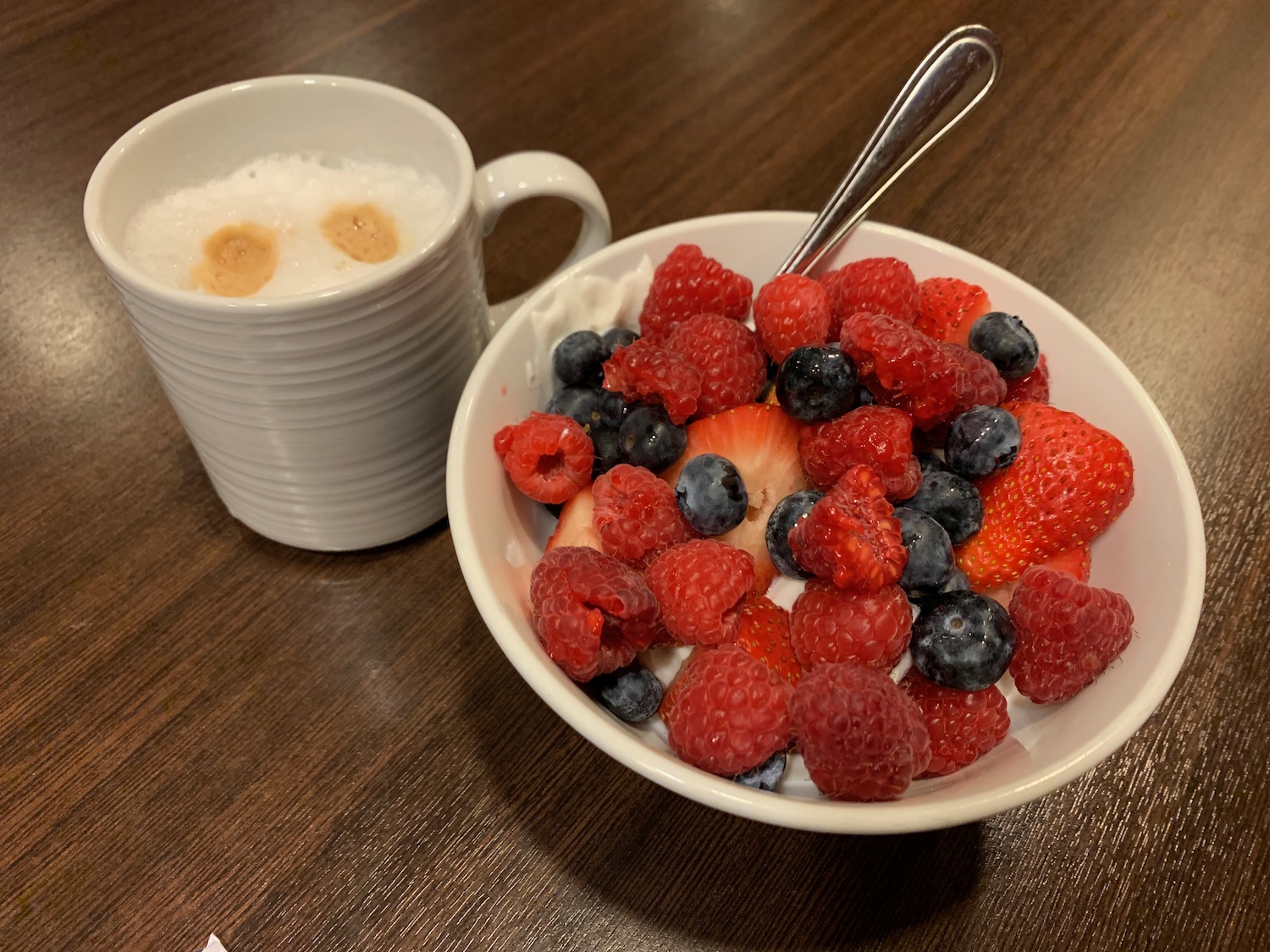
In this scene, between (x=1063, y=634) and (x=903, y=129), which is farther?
(x=903, y=129)

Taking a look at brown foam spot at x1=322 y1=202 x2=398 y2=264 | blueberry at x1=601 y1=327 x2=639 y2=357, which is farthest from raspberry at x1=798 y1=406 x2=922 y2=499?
brown foam spot at x1=322 y1=202 x2=398 y2=264

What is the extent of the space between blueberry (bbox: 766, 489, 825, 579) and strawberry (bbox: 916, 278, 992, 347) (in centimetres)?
24

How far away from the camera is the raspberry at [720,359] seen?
78cm

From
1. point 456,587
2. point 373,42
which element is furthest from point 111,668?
point 373,42

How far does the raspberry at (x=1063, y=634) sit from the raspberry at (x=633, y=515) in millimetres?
278

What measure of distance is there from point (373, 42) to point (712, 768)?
130 centimetres

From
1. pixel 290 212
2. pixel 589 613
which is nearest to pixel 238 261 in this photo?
pixel 290 212

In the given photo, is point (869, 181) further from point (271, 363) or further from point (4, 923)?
point (4, 923)

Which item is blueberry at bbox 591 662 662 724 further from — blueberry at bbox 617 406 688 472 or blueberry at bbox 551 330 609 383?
blueberry at bbox 551 330 609 383

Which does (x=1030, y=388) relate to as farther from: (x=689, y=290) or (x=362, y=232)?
(x=362, y=232)

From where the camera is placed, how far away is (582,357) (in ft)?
2.69

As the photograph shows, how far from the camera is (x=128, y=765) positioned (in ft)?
2.57

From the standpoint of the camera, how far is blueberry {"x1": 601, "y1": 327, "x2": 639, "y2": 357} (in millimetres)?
838

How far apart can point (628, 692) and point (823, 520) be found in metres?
0.19
